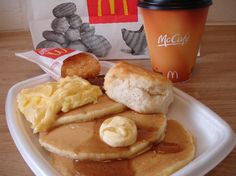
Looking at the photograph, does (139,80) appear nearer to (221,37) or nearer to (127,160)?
(127,160)

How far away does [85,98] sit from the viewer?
2.32 feet

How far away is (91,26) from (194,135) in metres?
0.61

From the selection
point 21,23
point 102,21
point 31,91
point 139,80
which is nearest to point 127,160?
point 139,80

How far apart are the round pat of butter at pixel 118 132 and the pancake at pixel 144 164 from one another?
35mm

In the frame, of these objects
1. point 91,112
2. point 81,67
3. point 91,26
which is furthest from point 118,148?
point 91,26

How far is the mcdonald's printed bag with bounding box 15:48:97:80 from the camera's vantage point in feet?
3.02

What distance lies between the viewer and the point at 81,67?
36.3 inches

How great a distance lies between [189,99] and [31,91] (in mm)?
410

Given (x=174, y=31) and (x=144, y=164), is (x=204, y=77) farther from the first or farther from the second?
(x=144, y=164)

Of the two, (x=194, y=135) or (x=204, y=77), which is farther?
(x=204, y=77)

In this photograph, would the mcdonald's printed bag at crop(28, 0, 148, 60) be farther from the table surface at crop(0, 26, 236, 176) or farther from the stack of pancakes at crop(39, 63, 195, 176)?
the stack of pancakes at crop(39, 63, 195, 176)

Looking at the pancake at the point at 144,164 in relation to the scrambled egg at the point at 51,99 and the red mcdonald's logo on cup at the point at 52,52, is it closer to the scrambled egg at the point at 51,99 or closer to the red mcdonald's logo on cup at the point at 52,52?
the scrambled egg at the point at 51,99

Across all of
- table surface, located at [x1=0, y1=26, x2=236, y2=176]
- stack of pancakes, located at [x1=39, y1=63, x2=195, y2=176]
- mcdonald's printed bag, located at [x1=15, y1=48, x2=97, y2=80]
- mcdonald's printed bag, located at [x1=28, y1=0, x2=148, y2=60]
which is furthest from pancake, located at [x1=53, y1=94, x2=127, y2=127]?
mcdonald's printed bag, located at [x1=28, y1=0, x2=148, y2=60]

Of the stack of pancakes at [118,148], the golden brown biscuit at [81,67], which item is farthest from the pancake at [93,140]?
the golden brown biscuit at [81,67]
